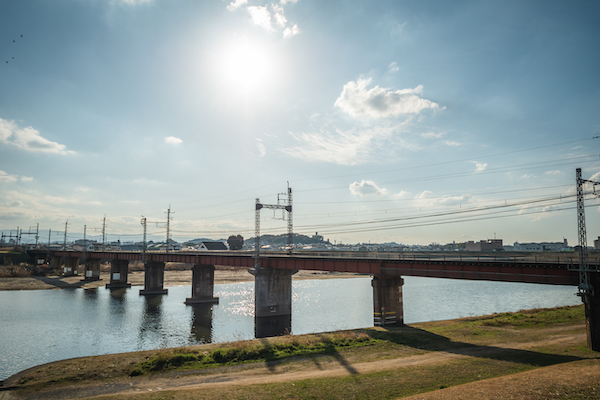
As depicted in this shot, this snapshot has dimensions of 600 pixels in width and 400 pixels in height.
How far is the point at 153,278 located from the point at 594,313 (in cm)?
9414

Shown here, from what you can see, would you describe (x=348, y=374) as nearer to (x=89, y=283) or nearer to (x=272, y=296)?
(x=272, y=296)

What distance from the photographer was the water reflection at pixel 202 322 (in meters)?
48.8

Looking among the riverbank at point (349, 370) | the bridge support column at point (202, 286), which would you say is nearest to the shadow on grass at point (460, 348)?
the riverbank at point (349, 370)

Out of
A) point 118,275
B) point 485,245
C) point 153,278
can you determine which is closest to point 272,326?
point 153,278

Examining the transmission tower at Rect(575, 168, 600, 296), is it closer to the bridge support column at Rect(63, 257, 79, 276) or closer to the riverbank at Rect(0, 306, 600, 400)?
the riverbank at Rect(0, 306, 600, 400)

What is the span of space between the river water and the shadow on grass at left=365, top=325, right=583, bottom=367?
14.9 metres

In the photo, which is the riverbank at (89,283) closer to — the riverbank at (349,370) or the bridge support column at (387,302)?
the bridge support column at (387,302)

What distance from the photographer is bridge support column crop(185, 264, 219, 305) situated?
3175 inches

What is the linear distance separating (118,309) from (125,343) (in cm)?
3121

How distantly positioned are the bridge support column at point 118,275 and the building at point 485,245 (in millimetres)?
104804

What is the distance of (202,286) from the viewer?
82.0 meters

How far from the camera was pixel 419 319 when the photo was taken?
59719mm

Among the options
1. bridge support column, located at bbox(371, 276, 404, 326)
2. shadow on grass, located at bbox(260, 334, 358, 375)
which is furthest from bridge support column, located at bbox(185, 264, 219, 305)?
shadow on grass, located at bbox(260, 334, 358, 375)

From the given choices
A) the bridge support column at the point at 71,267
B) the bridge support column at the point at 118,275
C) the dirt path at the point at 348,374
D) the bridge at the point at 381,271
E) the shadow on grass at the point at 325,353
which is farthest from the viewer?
the bridge support column at the point at 71,267
